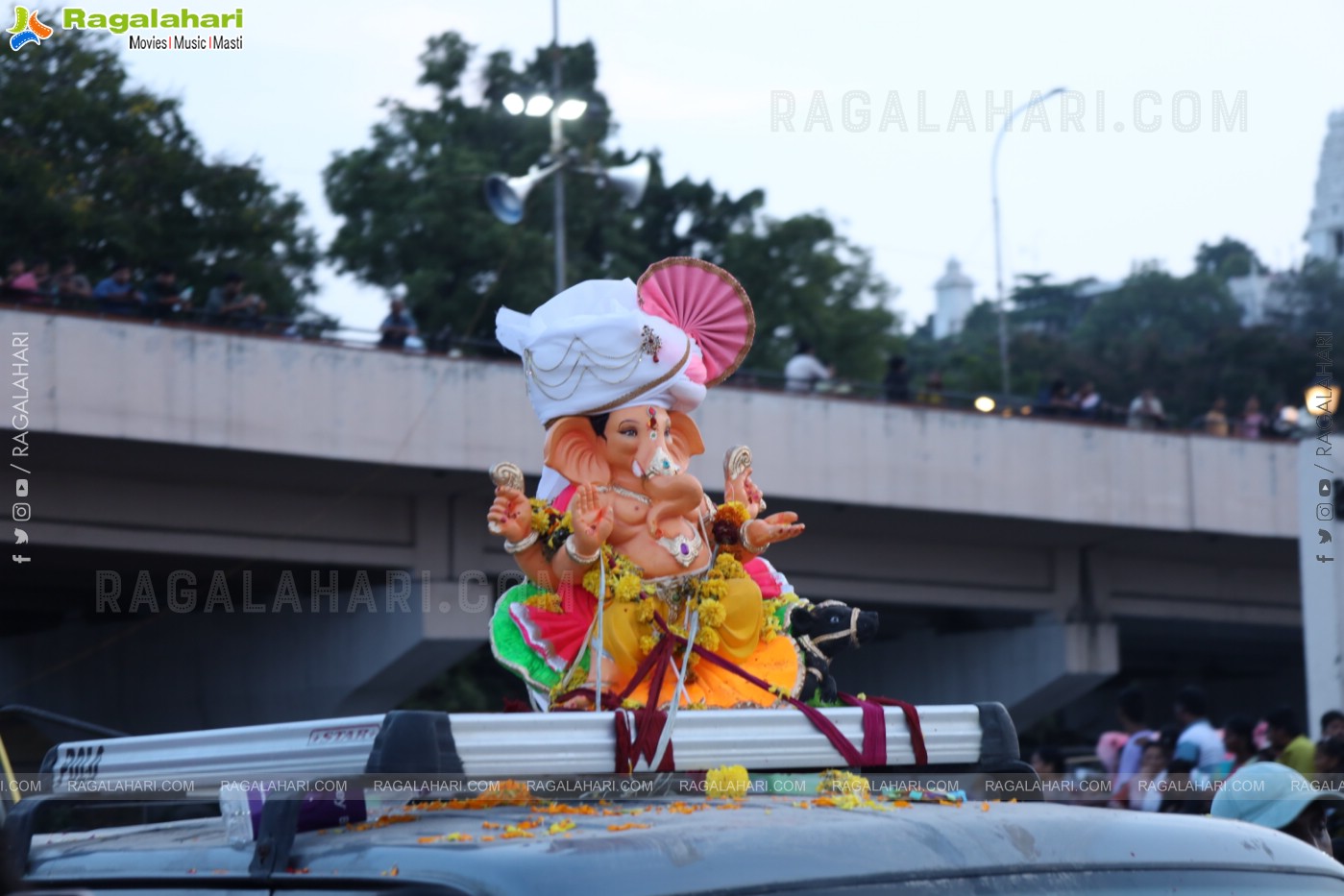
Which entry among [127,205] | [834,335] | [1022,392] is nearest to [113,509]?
[127,205]

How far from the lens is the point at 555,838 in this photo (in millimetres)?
2377

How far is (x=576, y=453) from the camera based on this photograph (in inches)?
211

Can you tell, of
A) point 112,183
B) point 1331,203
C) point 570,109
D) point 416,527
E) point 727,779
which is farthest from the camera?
point 1331,203

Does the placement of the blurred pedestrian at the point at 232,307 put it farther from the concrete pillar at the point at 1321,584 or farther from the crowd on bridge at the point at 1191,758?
the crowd on bridge at the point at 1191,758

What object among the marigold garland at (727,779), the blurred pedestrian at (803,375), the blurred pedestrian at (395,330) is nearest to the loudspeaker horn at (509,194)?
the blurred pedestrian at (395,330)

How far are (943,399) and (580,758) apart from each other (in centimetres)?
1892

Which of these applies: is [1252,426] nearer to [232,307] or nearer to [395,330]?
[395,330]

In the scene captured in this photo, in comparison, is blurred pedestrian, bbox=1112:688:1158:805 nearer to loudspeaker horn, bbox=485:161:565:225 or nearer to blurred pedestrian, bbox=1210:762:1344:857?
blurred pedestrian, bbox=1210:762:1344:857

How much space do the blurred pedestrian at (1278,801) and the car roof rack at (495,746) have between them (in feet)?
6.85

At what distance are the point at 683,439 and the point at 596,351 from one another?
50 cm

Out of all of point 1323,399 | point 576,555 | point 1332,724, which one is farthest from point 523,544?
point 1323,399

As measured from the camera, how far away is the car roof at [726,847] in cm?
229

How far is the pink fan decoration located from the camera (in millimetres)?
5605

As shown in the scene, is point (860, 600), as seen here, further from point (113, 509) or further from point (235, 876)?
point (235, 876)
